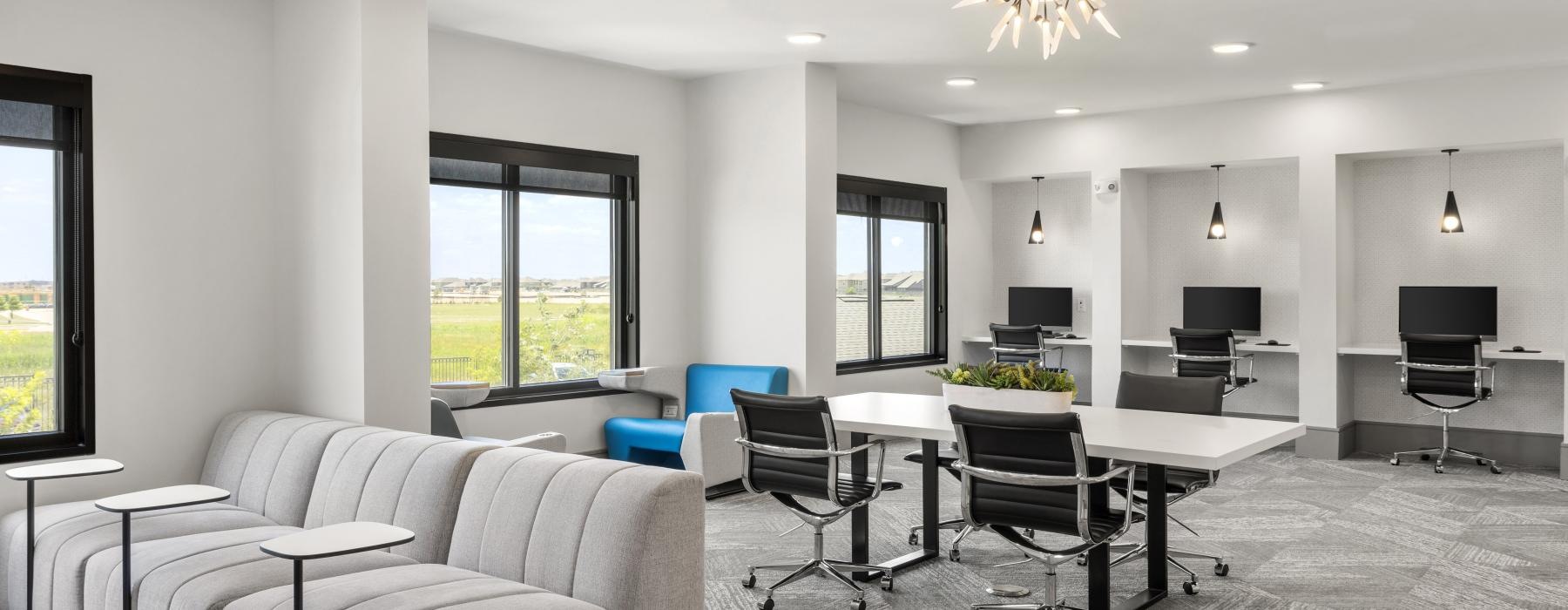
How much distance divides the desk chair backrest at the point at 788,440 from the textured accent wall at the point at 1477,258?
583 centimetres

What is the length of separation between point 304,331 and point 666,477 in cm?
234

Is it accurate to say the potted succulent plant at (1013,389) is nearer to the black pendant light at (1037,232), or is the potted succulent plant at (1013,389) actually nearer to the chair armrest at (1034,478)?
the chair armrest at (1034,478)

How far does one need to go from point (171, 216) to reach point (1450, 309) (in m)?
7.71

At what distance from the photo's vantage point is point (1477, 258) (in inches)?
306

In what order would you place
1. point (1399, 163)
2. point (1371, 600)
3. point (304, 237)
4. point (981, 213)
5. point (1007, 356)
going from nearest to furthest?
point (1371, 600) < point (304, 237) < point (1399, 163) < point (1007, 356) < point (981, 213)

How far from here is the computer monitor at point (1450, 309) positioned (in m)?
7.47

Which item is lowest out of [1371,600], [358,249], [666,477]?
[1371,600]

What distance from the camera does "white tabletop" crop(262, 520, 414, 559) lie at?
2.47 metres

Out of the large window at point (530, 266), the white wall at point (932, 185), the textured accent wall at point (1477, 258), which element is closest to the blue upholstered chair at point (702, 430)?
the large window at point (530, 266)

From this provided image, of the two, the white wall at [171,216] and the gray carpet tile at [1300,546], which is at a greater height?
the white wall at [171,216]

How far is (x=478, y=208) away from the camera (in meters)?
6.26

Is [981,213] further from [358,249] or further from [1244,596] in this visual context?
[358,249]

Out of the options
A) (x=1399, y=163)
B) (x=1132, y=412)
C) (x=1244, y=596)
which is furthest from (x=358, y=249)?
(x=1399, y=163)

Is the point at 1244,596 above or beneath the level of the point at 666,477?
beneath
